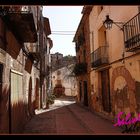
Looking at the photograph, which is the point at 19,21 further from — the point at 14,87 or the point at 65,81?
the point at 65,81

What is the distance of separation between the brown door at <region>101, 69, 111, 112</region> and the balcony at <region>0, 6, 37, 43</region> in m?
5.81

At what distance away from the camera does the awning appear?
579cm

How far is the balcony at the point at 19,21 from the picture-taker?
18.4 feet

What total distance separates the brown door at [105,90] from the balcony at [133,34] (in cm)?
411

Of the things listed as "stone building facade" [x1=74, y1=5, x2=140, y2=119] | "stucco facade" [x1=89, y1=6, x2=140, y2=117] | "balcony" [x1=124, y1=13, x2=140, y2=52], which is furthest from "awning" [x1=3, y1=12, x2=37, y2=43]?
"stucco facade" [x1=89, y1=6, x2=140, y2=117]

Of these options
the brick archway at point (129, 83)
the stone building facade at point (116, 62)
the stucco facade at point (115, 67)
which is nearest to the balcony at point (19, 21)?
the stone building facade at point (116, 62)

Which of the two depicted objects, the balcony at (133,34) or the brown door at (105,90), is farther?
the brown door at (105,90)

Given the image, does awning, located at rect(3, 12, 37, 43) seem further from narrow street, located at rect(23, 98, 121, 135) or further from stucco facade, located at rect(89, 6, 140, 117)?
stucco facade, located at rect(89, 6, 140, 117)

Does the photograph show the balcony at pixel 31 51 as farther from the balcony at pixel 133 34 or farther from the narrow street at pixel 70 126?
the balcony at pixel 133 34

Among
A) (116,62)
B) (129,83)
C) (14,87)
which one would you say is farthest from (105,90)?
(14,87)

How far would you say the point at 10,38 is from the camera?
6551 millimetres

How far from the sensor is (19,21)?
6109mm

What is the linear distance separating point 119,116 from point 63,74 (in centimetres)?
2956
